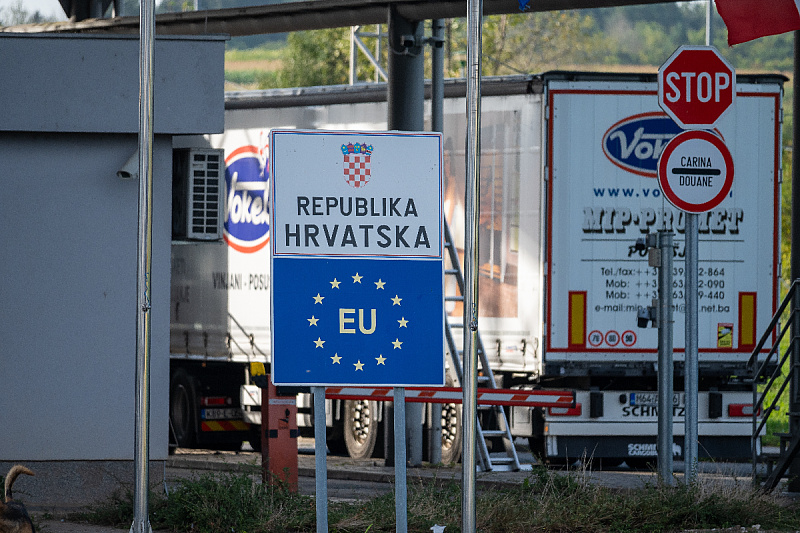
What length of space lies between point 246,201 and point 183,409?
10.3ft

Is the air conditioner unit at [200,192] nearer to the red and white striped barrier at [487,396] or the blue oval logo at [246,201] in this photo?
the red and white striped barrier at [487,396]

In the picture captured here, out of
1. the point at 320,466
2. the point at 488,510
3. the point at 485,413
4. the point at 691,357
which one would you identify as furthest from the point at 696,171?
the point at 485,413

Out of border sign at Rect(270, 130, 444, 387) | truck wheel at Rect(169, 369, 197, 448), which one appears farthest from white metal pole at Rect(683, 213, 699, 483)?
truck wheel at Rect(169, 369, 197, 448)

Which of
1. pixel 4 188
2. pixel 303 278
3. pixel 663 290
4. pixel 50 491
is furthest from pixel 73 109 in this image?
pixel 663 290

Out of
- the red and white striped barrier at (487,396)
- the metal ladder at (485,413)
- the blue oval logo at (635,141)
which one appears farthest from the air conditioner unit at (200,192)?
the blue oval logo at (635,141)

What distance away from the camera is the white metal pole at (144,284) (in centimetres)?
691

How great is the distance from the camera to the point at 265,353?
16391 millimetres

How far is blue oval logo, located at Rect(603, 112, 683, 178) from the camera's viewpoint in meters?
13.7

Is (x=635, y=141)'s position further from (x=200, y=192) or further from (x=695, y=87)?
(x=200, y=192)

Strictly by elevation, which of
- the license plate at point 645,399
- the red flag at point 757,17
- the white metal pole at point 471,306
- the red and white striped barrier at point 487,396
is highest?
the red flag at point 757,17

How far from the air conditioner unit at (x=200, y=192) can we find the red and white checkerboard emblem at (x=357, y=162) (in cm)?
427

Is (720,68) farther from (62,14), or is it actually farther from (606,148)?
(62,14)

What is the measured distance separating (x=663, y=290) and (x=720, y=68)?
1829mm

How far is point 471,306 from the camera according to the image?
267 inches
